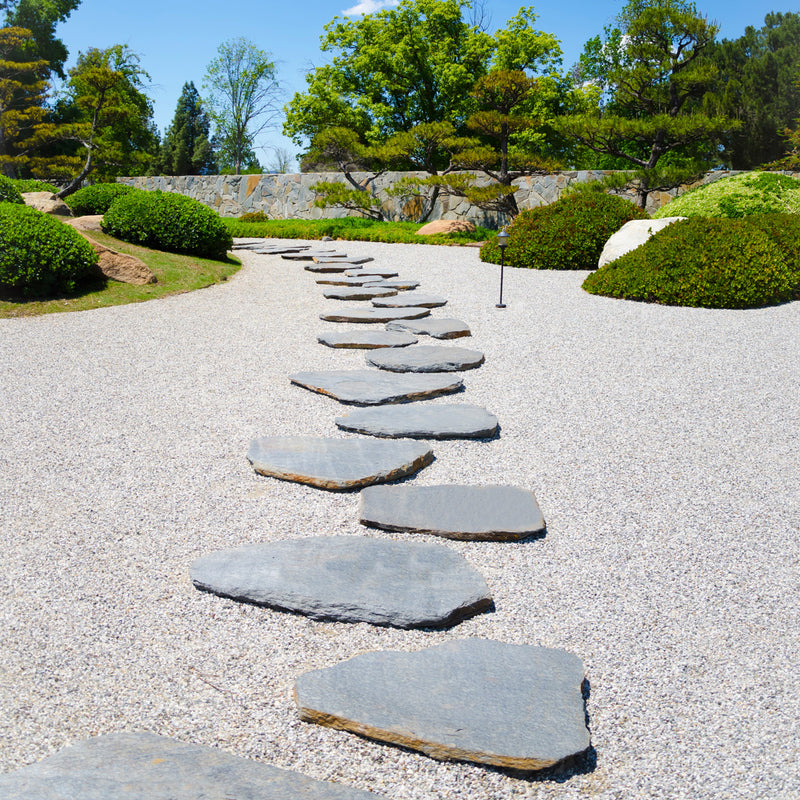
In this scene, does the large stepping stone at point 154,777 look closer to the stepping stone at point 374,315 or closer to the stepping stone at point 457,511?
the stepping stone at point 457,511

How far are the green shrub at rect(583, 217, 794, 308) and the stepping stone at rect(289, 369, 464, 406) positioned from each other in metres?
3.79

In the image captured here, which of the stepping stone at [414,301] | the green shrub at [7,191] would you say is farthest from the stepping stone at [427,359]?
the green shrub at [7,191]

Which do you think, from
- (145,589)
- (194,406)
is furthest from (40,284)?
(145,589)

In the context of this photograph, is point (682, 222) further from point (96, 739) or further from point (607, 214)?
point (96, 739)

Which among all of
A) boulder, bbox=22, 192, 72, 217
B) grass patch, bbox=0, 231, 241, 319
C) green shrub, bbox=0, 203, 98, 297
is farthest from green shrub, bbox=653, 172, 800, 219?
boulder, bbox=22, 192, 72, 217

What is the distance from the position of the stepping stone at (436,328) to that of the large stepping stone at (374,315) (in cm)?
30

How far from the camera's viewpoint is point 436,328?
19.8 ft

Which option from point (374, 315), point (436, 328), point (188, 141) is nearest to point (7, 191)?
point (374, 315)

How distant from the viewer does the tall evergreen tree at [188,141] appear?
31.5 meters

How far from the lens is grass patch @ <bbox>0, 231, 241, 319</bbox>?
7188mm

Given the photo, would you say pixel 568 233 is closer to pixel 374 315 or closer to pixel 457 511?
pixel 374 315

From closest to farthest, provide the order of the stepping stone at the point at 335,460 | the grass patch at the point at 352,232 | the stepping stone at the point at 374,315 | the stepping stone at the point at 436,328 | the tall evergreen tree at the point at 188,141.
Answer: the stepping stone at the point at 335,460 < the stepping stone at the point at 436,328 < the stepping stone at the point at 374,315 < the grass patch at the point at 352,232 < the tall evergreen tree at the point at 188,141

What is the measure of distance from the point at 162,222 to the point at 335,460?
7.48 metres

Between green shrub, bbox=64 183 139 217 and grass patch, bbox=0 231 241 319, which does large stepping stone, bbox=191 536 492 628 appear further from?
green shrub, bbox=64 183 139 217
